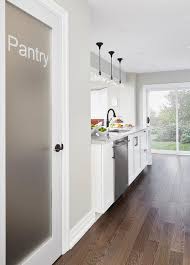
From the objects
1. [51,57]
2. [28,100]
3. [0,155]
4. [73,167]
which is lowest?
[73,167]

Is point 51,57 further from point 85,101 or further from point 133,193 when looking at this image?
point 133,193

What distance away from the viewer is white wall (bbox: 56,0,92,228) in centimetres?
239

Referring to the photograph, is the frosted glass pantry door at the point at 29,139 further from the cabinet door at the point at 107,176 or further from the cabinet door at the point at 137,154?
the cabinet door at the point at 137,154

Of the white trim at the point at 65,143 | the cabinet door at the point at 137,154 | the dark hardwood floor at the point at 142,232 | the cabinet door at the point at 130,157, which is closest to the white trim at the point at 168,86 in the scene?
the cabinet door at the point at 137,154

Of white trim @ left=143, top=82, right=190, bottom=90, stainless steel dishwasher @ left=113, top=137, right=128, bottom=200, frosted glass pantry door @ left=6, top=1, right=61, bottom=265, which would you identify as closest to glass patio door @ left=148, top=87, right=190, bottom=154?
white trim @ left=143, top=82, right=190, bottom=90

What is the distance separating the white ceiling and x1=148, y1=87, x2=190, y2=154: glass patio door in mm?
1903

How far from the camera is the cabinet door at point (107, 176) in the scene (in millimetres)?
2973

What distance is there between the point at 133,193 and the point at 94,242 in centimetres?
168

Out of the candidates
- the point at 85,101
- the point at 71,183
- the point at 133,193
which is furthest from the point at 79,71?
the point at 133,193

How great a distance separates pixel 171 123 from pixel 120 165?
4766 mm

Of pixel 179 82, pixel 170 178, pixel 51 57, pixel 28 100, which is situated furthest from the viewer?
pixel 179 82

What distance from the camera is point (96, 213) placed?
3104mm

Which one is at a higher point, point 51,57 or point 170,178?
point 51,57

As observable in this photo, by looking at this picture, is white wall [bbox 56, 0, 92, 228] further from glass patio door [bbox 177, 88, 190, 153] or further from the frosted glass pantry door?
glass patio door [bbox 177, 88, 190, 153]
